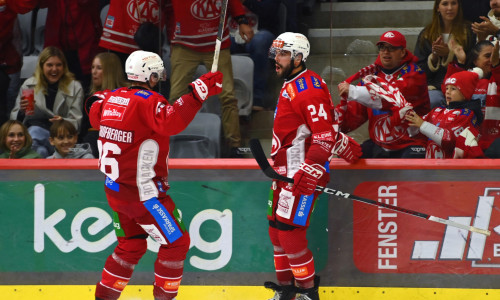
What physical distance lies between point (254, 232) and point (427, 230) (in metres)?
1.04

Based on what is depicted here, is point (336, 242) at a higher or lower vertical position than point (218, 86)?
lower

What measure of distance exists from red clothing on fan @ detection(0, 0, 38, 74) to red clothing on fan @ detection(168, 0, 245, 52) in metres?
1.20

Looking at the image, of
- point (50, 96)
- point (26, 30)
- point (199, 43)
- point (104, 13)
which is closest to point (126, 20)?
point (104, 13)

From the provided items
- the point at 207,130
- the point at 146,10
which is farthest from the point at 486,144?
the point at 146,10

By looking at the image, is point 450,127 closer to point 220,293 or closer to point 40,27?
point 220,293

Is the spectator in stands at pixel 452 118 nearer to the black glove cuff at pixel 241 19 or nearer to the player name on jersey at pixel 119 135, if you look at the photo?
the black glove cuff at pixel 241 19

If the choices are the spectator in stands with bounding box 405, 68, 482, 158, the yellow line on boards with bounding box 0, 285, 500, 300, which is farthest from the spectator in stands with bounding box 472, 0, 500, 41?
the yellow line on boards with bounding box 0, 285, 500, 300

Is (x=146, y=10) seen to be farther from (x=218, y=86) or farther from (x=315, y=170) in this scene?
(x=315, y=170)

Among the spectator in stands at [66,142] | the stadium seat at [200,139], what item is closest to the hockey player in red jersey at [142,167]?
the stadium seat at [200,139]

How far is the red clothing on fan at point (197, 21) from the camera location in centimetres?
591

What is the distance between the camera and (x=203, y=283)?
530cm

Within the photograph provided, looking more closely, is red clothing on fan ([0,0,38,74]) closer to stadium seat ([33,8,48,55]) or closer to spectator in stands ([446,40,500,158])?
stadium seat ([33,8,48,55])

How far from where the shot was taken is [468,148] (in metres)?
5.23

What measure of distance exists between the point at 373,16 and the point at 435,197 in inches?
53.6
